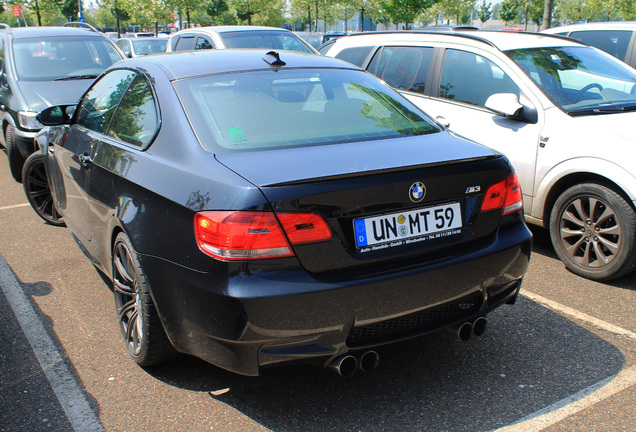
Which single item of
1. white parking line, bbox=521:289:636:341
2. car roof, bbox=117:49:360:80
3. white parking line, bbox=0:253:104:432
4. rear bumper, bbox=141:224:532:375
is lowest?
white parking line, bbox=521:289:636:341

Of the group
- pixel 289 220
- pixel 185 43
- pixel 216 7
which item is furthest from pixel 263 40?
pixel 216 7

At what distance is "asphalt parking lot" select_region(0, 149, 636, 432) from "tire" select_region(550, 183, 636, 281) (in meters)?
0.34

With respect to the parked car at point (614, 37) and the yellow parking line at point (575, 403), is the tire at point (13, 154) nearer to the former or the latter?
the yellow parking line at point (575, 403)

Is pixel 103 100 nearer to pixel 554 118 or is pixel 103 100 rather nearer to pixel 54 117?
pixel 54 117

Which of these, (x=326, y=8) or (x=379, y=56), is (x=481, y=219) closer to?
(x=379, y=56)

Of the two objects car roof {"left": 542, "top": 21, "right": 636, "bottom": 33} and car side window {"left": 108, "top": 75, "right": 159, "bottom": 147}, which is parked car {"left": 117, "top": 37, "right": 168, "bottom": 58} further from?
car side window {"left": 108, "top": 75, "right": 159, "bottom": 147}

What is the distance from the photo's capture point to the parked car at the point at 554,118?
174 inches

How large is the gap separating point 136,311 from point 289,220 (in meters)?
1.23

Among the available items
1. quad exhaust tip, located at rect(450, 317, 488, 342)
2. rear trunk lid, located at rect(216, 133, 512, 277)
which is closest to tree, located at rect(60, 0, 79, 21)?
rear trunk lid, located at rect(216, 133, 512, 277)

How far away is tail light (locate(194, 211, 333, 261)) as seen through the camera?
2480mm

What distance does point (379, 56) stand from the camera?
668 cm

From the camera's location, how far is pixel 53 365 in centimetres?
Result: 336

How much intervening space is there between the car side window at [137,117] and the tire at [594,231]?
3.10 metres

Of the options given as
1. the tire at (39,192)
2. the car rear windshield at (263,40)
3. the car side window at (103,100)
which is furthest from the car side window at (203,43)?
the car side window at (103,100)
